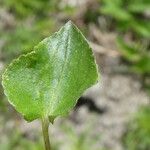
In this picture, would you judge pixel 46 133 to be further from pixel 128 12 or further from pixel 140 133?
pixel 128 12

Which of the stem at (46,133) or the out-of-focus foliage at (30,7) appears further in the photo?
the out-of-focus foliage at (30,7)

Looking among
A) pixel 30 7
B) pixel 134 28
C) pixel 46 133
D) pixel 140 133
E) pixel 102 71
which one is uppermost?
pixel 30 7

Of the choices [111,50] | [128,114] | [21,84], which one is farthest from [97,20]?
[21,84]

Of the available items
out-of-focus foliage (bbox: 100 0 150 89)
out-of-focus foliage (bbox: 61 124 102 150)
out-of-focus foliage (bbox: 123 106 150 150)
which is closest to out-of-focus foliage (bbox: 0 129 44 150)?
out-of-focus foliage (bbox: 61 124 102 150)

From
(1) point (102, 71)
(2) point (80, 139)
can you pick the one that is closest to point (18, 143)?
(2) point (80, 139)

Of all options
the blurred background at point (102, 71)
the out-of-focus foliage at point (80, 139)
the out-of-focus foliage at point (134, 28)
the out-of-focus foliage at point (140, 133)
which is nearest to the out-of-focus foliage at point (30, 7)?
the blurred background at point (102, 71)

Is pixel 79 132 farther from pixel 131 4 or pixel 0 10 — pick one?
pixel 0 10

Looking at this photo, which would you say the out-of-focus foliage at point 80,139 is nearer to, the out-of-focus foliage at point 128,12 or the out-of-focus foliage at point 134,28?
the out-of-focus foliage at point 134,28
